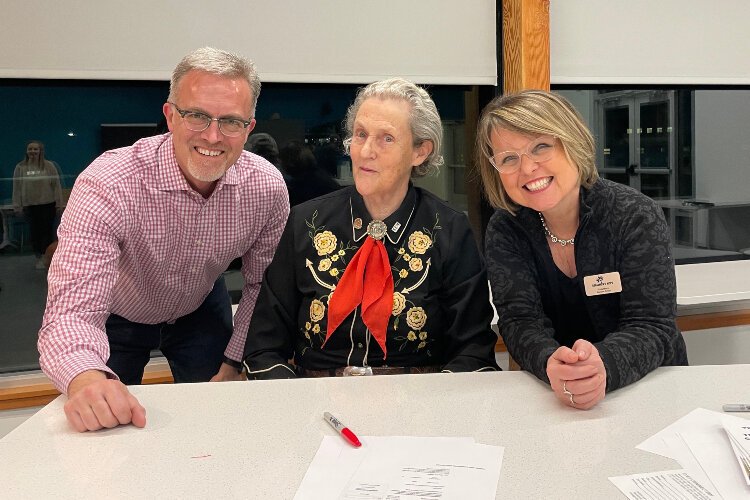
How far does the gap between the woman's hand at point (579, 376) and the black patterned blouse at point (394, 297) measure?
0.47 metres

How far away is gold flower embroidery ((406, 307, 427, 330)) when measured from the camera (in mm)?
1982

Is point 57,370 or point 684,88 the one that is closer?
point 57,370

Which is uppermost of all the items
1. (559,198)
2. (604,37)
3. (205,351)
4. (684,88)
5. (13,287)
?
(604,37)

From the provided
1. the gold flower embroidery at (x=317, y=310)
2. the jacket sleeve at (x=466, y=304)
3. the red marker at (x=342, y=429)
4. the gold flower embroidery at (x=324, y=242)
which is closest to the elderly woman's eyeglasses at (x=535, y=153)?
the jacket sleeve at (x=466, y=304)

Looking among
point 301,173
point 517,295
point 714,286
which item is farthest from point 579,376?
point 714,286

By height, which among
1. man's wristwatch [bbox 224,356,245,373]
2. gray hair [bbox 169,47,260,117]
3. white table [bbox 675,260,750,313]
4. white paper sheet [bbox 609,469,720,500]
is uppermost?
gray hair [bbox 169,47,260,117]

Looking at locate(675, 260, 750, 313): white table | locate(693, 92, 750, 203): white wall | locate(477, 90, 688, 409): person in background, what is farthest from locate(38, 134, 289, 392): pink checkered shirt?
locate(693, 92, 750, 203): white wall

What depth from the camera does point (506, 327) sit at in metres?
1.84

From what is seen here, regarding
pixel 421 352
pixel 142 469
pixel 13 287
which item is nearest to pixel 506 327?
pixel 421 352

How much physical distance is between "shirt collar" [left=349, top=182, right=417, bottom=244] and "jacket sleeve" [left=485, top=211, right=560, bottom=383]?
245 mm

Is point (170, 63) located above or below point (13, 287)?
above

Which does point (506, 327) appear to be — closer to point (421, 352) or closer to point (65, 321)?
point (421, 352)

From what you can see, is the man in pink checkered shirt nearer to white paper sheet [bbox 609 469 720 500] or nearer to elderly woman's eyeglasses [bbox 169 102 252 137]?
elderly woman's eyeglasses [bbox 169 102 252 137]

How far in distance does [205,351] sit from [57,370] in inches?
36.9
